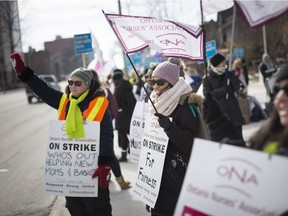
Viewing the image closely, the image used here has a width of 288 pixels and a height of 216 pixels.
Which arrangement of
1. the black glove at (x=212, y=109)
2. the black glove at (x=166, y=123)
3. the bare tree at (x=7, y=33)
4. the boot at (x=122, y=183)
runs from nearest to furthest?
the black glove at (x=212, y=109) < the black glove at (x=166, y=123) < the boot at (x=122, y=183) < the bare tree at (x=7, y=33)

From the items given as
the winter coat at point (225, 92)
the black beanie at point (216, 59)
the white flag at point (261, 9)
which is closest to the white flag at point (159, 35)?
the white flag at point (261, 9)

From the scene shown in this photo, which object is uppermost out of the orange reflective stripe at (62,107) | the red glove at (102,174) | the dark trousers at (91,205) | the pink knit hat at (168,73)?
the pink knit hat at (168,73)

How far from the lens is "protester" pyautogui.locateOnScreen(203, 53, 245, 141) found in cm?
714

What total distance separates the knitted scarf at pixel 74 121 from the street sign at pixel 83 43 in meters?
6.45

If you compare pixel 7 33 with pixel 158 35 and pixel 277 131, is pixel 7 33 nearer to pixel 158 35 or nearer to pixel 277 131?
pixel 158 35

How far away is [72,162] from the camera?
4.14m

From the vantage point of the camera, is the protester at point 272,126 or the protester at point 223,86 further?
the protester at point 223,86

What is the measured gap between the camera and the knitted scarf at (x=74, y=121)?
4.05 metres

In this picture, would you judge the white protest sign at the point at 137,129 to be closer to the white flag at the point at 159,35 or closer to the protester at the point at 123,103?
the white flag at the point at 159,35

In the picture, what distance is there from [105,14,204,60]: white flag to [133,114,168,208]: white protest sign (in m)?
0.72

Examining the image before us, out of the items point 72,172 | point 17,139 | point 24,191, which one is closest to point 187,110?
point 72,172

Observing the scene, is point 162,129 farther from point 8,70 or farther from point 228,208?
point 8,70

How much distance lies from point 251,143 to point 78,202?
222 cm

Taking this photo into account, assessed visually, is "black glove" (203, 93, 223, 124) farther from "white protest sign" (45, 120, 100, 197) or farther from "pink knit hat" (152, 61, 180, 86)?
"white protest sign" (45, 120, 100, 197)
